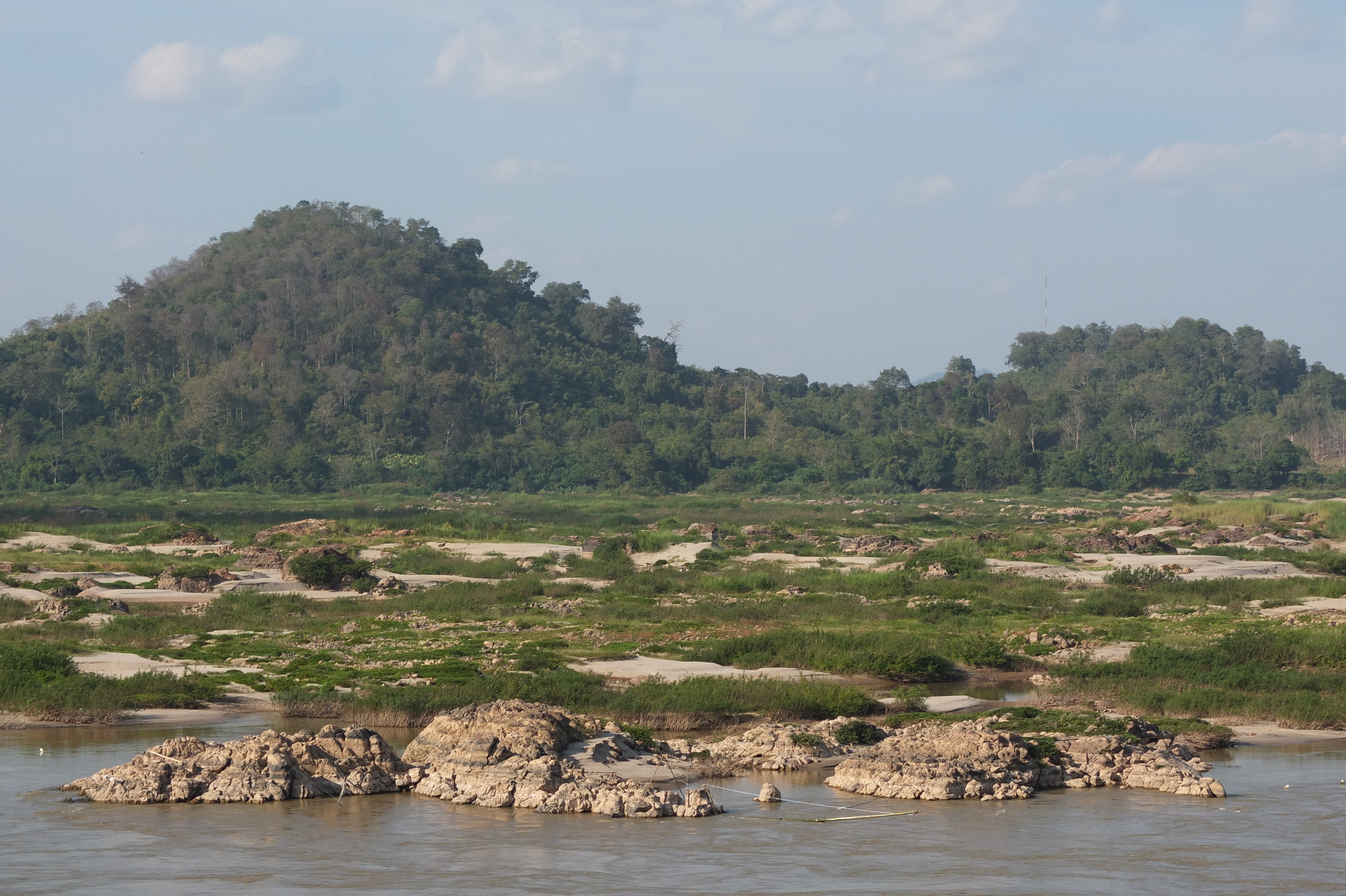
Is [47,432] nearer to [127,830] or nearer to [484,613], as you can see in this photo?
[484,613]

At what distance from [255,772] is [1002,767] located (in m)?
7.63

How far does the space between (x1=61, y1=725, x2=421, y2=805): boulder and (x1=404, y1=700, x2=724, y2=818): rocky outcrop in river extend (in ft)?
1.75

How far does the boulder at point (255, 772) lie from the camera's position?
14.7 m

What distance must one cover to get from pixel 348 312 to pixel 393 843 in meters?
117

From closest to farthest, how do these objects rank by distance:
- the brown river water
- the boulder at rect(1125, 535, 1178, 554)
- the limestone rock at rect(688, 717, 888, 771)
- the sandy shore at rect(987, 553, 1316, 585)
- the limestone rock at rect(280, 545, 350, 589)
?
the brown river water < the limestone rock at rect(688, 717, 888, 771) < the limestone rock at rect(280, 545, 350, 589) < the sandy shore at rect(987, 553, 1316, 585) < the boulder at rect(1125, 535, 1178, 554)

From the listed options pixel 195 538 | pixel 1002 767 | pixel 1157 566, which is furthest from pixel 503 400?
pixel 1002 767

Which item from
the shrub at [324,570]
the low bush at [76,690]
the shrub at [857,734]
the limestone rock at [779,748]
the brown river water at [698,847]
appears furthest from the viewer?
the shrub at [324,570]

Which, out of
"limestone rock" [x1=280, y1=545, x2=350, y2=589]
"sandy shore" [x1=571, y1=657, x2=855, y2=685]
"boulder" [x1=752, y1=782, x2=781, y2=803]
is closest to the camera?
"boulder" [x1=752, y1=782, x2=781, y2=803]

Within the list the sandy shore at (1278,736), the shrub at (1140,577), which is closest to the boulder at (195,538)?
the shrub at (1140,577)

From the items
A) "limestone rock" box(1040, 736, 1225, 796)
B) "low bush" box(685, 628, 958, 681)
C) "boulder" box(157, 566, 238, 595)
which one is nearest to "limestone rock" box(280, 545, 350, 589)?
"boulder" box(157, 566, 238, 595)

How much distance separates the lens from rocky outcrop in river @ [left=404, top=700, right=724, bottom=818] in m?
14.3

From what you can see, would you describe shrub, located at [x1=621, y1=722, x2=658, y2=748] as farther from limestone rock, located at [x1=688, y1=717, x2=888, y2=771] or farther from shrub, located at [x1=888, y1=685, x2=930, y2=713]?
shrub, located at [x1=888, y1=685, x2=930, y2=713]

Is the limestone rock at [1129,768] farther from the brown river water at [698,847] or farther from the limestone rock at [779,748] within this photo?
the limestone rock at [779,748]

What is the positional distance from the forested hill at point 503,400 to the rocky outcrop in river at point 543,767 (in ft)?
272
